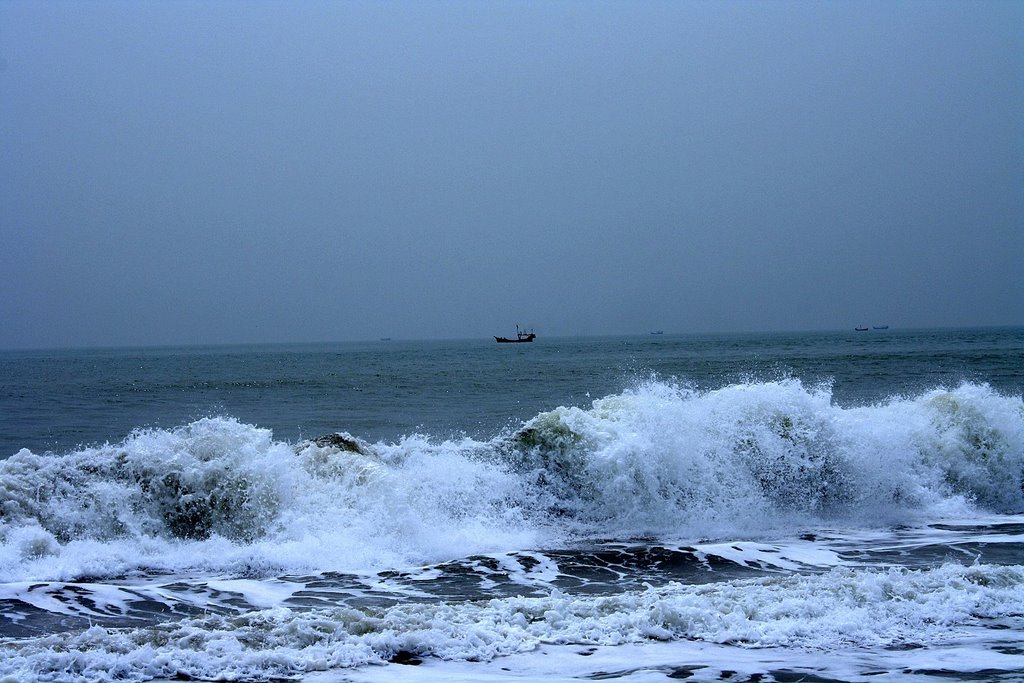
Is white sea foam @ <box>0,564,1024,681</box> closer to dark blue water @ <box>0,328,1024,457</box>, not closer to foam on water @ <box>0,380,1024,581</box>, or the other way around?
foam on water @ <box>0,380,1024,581</box>

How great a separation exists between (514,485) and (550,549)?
2.68 m

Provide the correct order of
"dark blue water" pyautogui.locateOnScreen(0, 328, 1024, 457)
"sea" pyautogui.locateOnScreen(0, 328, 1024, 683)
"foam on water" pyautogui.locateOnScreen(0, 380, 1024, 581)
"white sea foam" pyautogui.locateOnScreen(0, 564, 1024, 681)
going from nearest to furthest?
1. "white sea foam" pyautogui.locateOnScreen(0, 564, 1024, 681)
2. "sea" pyautogui.locateOnScreen(0, 328, 1024, 683)
3. "foam on water" pyautogui.locateOnScreen(0, 380, 1024, 581)
4. "dark blue water" pyautogui.locateOnScreen(0, 328, 1024, 457)

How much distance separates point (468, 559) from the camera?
948 cm

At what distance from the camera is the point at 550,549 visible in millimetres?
10141

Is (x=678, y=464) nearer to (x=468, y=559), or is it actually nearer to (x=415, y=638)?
(x=468, y=559)

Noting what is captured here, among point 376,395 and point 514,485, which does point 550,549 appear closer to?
point 514,485

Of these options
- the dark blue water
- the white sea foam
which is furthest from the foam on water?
the dark blue water

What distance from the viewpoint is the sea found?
6180 mm

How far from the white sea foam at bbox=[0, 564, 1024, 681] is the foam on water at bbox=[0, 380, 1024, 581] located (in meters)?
2.54

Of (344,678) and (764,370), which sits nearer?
(344,678)

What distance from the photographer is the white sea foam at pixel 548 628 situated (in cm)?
593

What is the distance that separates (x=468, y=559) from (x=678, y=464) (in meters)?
4.40

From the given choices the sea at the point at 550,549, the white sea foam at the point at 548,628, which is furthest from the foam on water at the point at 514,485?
the white sea foam at the point at 548,628

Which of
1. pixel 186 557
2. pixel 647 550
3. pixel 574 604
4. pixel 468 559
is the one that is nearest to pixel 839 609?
pixel 574 604
